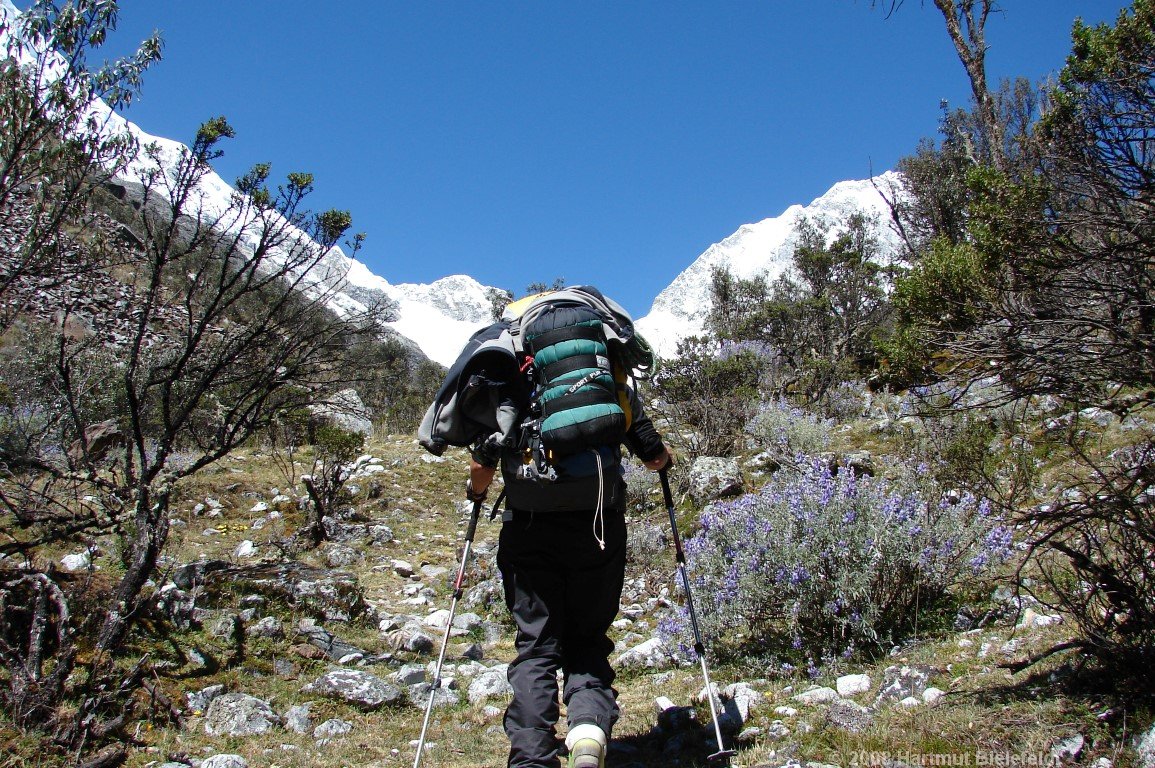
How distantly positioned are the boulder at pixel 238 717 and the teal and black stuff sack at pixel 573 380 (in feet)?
7.59

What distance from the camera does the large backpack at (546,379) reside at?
239 cm

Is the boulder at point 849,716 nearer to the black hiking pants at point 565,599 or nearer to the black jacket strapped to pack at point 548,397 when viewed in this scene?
the black hiking pants at point 565,599

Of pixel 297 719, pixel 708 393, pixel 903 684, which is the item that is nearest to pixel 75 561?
pixel 297 719

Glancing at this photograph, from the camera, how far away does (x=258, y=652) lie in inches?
161

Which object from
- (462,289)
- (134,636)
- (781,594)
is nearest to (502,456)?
(781,594)

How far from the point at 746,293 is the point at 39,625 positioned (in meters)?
22.5

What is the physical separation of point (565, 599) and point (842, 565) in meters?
1.55

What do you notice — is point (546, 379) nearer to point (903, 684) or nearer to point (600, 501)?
point (600, 501)

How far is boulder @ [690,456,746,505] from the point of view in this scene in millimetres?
7297

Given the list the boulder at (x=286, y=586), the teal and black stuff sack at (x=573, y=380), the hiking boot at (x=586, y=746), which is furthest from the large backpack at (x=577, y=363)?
the boulder at (x=286, y=586)

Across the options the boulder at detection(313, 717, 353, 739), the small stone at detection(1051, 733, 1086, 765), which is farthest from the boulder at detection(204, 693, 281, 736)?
the small stone at detection(1051, 733, 1086, 765)

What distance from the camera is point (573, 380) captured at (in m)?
2.43

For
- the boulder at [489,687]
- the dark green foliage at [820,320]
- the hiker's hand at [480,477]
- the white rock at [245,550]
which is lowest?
the boulder at [489,687]

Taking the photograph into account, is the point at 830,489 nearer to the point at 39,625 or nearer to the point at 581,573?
the point at 581,573
